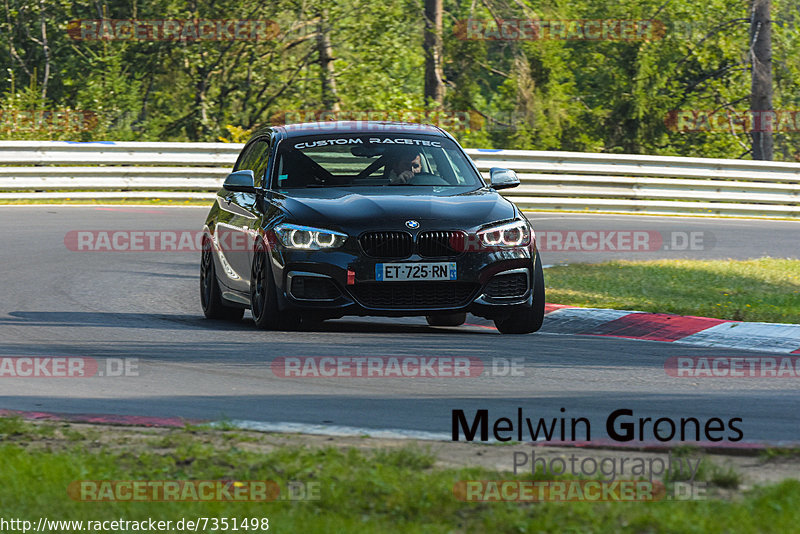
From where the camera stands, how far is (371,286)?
29.0ft

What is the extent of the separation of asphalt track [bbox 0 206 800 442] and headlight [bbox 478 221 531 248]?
2.35 feet

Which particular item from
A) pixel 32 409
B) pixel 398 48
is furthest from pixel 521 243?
pixel 398 48

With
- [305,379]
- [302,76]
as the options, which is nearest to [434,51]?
[302,76]

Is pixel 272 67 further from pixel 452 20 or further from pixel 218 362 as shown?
pixel 218 362

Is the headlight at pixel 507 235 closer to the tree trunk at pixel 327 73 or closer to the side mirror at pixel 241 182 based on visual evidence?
the side mirror at pixel 241 182

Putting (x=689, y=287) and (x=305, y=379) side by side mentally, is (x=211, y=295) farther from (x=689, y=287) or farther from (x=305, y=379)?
(x=689, y=287)

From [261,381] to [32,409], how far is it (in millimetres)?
1358

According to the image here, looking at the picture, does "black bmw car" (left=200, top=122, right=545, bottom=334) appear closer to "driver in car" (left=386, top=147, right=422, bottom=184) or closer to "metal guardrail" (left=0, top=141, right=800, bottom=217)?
"driver in car" (left=386, top=147, right=422, bottom=184)

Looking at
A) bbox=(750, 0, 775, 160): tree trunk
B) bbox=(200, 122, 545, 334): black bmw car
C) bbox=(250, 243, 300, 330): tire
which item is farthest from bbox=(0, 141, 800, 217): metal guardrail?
bbox=(250, 243, 300, 330): tire

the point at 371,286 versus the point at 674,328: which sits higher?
the point at 371,286

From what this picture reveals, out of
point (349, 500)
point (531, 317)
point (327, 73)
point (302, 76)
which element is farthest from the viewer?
point (302, 76)

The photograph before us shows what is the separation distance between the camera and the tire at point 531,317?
371 inches

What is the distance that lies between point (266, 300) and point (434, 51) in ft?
72.3

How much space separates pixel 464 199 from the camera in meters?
9.41
